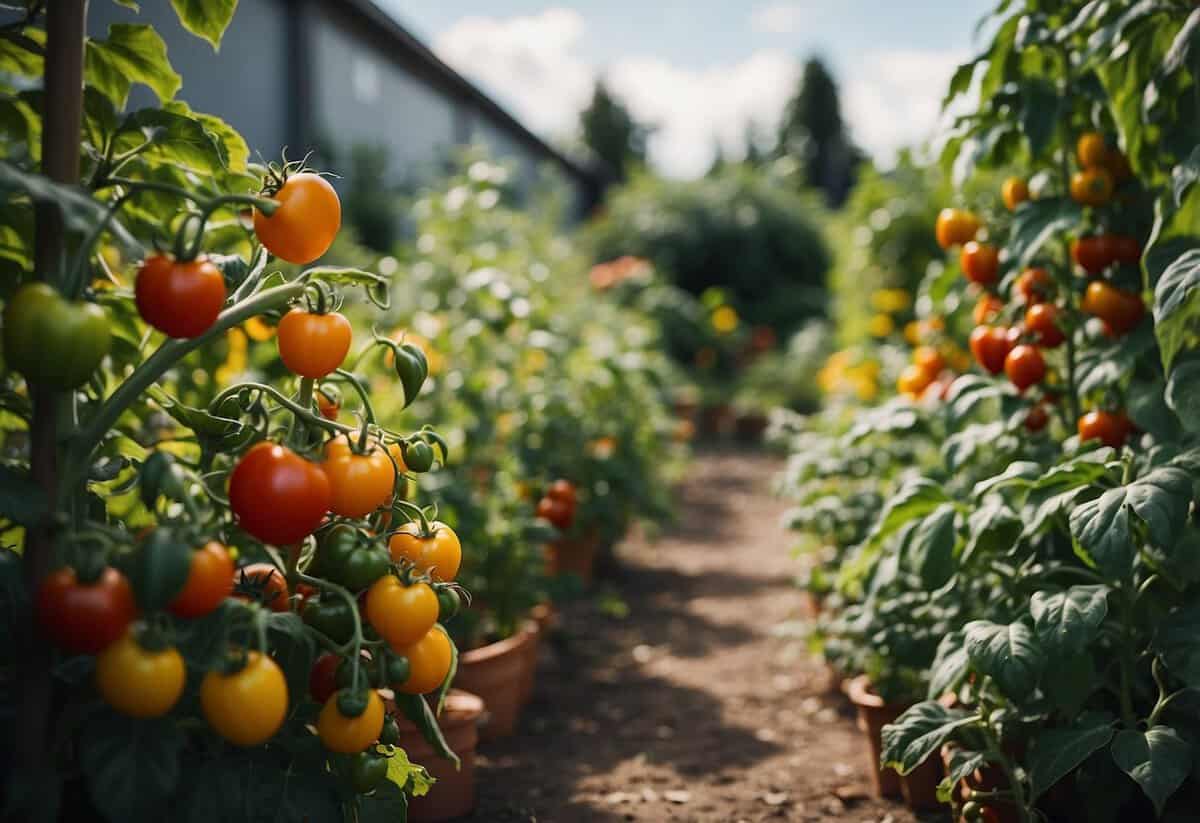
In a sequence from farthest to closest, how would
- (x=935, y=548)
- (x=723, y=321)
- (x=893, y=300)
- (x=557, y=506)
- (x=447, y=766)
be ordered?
(x=723, y=321) → (x=893, y=300) → (x=557, y=506) → (x=447, y=766) → (x=935, y=548)

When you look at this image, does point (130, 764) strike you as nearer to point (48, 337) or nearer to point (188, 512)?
point (188, 512)

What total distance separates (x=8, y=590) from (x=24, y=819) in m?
0.24

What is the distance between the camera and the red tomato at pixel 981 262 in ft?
7.55

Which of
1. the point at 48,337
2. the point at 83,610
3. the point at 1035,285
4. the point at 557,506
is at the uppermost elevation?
the point at 557,506

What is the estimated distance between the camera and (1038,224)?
210 centimetres

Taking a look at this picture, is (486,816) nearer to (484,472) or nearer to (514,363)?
(484,472)

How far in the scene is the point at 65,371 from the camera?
100 centimetres

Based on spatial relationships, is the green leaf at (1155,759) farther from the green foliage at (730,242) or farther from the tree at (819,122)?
the tree at (819,122)

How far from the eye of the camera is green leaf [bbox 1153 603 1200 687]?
1.62 m

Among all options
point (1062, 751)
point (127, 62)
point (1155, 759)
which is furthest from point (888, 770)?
point (127, 62)

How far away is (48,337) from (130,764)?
0.44 meters

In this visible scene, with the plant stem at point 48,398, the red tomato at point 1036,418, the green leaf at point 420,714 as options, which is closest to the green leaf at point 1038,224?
the red tomato at point 1036,418

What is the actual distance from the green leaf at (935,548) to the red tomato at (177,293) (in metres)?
1.38

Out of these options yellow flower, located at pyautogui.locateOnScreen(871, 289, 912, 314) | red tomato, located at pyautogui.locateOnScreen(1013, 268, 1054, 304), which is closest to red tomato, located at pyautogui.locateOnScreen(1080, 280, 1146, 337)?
red tomato, located at pyautogui.locateOnScreen(1013, 268, 1054, 304)
